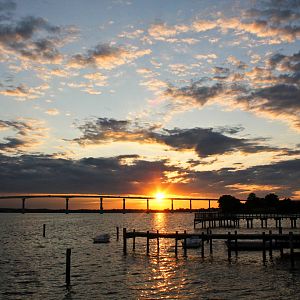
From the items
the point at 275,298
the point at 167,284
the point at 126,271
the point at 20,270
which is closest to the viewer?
the point at 275,298

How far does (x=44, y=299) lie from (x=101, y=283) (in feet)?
20.9

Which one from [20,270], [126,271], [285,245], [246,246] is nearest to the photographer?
[126,271]

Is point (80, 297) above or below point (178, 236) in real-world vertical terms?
below

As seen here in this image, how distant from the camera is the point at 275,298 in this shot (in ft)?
91.1

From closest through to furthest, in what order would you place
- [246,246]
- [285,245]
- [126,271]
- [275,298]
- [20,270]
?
[275,298] → [126,271] → [20,270] → [285,245] → [246,246]

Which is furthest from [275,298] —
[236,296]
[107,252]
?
[107,252]

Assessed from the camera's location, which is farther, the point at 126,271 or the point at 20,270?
the point at 20,270

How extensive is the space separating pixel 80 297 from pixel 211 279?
11.2 meters

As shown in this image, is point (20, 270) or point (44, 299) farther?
point (20, 270)

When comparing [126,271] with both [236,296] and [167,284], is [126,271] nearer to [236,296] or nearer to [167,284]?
[167,284]

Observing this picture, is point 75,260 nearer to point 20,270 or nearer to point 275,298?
point 20,270

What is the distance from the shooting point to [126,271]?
130 ft

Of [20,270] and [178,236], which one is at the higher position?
[178,236]

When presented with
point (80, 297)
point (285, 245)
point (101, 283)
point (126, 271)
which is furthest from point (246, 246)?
point (80, 297)
